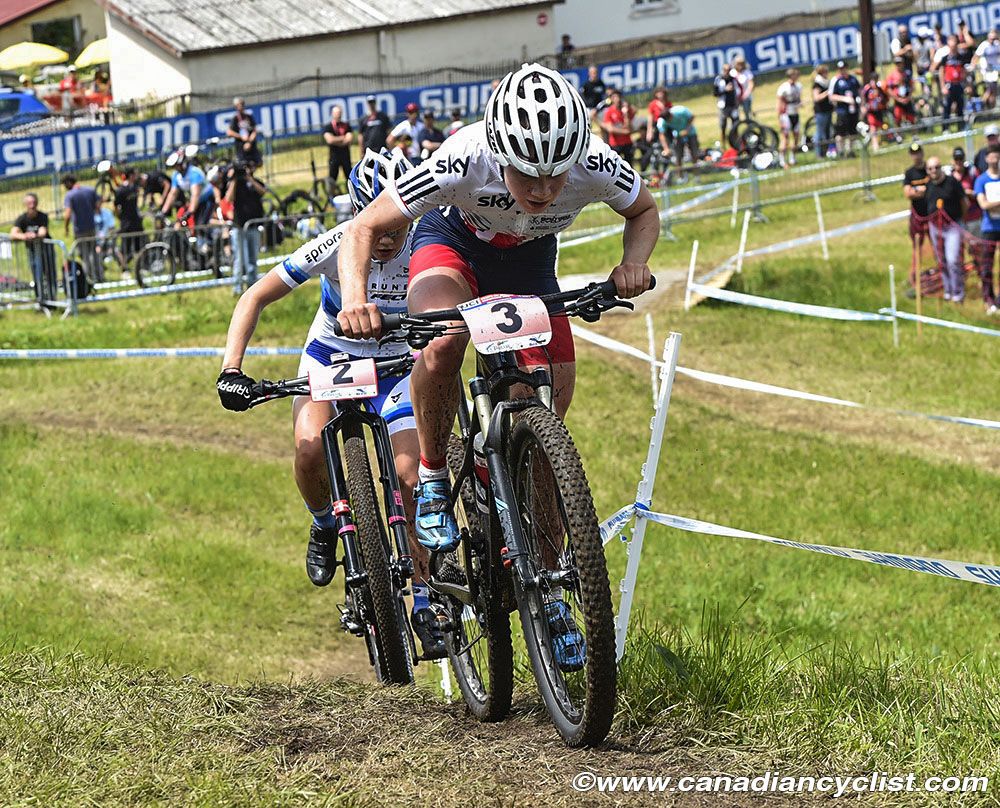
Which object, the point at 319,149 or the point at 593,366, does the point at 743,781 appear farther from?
the point at 319,149

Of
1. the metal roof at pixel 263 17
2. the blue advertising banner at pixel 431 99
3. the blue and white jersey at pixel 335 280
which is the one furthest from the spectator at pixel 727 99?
the blue and white jersey at pixel 335 280

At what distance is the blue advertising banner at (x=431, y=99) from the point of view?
111ft

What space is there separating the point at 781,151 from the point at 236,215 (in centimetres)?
1282

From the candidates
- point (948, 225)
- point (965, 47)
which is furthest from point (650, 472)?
point (965, 47)

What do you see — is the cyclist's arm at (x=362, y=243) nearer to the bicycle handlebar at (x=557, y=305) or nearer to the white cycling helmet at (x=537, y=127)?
the bicycle handlebar at (x=557, y=305)

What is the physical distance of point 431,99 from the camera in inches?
1612

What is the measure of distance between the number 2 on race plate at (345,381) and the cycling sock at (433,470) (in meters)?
0.65

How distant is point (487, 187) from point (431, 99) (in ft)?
121

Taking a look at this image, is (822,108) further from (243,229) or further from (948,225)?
(243,229)

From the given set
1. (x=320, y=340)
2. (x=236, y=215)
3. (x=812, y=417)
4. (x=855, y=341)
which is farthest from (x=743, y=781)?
(x=236, y=215)

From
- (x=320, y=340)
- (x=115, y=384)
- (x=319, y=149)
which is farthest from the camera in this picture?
(x=319, y=149)

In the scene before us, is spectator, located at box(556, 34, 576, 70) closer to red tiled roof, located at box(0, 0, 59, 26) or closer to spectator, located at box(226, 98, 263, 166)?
spectator, located at box(226, 98, 263, 166)

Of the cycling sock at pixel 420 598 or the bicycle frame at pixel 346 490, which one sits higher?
the bicycle frame at pixel 346 490

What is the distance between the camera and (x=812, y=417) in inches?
558
